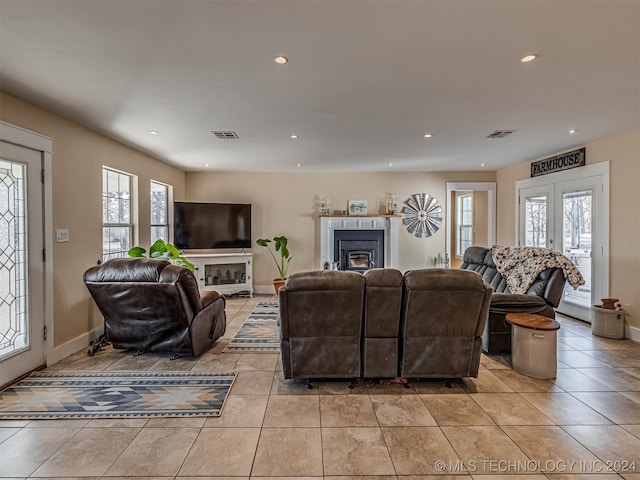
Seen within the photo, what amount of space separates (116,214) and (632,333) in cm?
672

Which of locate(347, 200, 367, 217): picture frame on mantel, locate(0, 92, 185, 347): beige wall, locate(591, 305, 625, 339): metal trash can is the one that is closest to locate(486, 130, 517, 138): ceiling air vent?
locate(591, 305, 625, 339): metal trash can

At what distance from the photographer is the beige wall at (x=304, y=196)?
22.2 feet

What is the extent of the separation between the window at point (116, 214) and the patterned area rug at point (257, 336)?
2.03m

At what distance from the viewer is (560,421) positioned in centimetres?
229

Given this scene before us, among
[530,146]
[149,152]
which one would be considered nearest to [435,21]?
[530,146]

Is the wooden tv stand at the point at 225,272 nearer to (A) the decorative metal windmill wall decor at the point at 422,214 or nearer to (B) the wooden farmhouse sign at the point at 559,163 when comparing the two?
(A) the decorative metal windmill wall decor at the point at 422,214

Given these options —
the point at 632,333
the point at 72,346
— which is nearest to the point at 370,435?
the point at 72,346

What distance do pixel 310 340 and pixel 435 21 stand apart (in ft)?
7.56

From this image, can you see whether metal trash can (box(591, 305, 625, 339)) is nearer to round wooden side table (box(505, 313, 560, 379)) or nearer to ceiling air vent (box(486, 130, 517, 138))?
round wooden side table (box(505, 313, 560, 379))

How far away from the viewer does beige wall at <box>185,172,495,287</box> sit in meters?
6.77

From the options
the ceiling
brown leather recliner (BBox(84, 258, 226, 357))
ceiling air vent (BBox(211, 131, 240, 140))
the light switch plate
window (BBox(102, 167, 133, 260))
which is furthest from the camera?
window (BBox(102, 167, 133, 260))

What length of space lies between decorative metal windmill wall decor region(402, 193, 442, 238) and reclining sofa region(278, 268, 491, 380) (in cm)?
425

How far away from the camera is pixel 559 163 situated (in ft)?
16.4

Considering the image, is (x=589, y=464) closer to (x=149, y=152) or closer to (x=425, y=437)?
(x=425, y=437)
